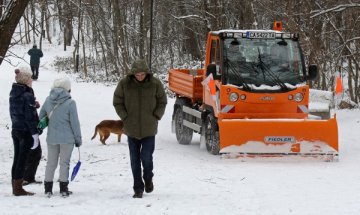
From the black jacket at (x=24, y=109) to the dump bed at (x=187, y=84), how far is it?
243 inches

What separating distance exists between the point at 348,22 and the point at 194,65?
1537cm

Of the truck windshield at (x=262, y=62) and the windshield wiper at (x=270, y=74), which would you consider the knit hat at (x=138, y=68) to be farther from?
the windshield wiper at (x=270, y=74)

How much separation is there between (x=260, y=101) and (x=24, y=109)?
5.38 metres

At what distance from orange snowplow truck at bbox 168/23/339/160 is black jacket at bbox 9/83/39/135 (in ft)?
13.8

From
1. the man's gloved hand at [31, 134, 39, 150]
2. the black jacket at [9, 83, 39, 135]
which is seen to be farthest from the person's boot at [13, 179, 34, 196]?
the black jacket at [9, 83, 39, 135]

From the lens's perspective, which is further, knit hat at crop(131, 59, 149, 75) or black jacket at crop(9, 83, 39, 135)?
black jacket at crop(9, 83, 39, 135)

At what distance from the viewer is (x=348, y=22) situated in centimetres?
2064

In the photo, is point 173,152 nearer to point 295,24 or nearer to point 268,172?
point 268,172

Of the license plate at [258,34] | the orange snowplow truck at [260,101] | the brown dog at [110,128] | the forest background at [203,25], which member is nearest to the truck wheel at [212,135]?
the orange snowplow truck at [260,101]

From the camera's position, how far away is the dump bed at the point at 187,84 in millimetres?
13734

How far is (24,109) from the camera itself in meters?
7.89

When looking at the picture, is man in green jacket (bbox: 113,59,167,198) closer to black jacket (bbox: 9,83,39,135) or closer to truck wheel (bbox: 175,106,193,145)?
black jacket (bbox: 9,83,39,135)

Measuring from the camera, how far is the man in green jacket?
7.80 m

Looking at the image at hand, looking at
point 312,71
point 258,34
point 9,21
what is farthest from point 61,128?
point 312,71
